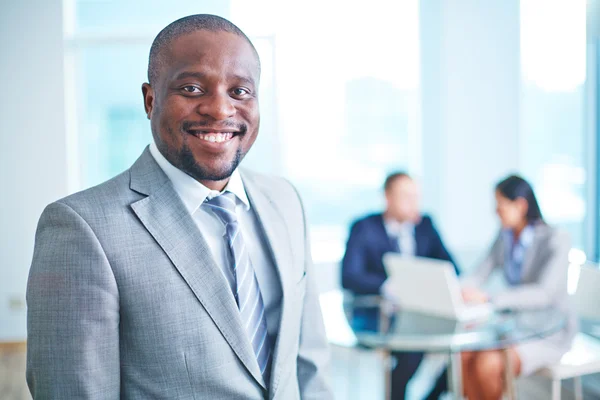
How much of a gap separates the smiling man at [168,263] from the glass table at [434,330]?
111cm

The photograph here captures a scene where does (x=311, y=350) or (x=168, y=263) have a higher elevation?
(x=168, y=263)

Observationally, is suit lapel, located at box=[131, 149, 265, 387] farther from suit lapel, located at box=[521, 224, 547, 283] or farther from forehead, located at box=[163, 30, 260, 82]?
suit lapel, located at box=[521, 224, 547, 283]

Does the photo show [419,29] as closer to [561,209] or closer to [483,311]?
[561,209]

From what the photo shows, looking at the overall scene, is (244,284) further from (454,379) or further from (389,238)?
(389,238)

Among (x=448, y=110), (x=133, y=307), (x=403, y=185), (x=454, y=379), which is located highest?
(x=448, y=110)

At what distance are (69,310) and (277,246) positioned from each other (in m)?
0.37

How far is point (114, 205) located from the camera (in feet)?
2.63

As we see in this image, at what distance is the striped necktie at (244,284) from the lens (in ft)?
2.95

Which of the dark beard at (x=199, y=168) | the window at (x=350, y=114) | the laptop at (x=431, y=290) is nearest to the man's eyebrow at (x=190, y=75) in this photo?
the dark beard at (x=199, y=168)

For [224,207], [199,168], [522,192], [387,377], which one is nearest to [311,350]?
[224,207]

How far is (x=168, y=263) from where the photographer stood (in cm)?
81

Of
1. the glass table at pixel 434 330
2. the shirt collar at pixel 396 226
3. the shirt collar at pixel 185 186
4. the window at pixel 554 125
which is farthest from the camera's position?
the window at pixel 554 125

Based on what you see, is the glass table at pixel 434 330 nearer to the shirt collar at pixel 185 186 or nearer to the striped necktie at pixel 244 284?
the striped necktie at pixel 244 284

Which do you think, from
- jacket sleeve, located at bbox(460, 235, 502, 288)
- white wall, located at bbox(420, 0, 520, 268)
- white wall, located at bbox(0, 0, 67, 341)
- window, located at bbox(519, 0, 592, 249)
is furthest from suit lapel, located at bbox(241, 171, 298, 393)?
white wall, located at bbox(420, 0, 520, 268)
